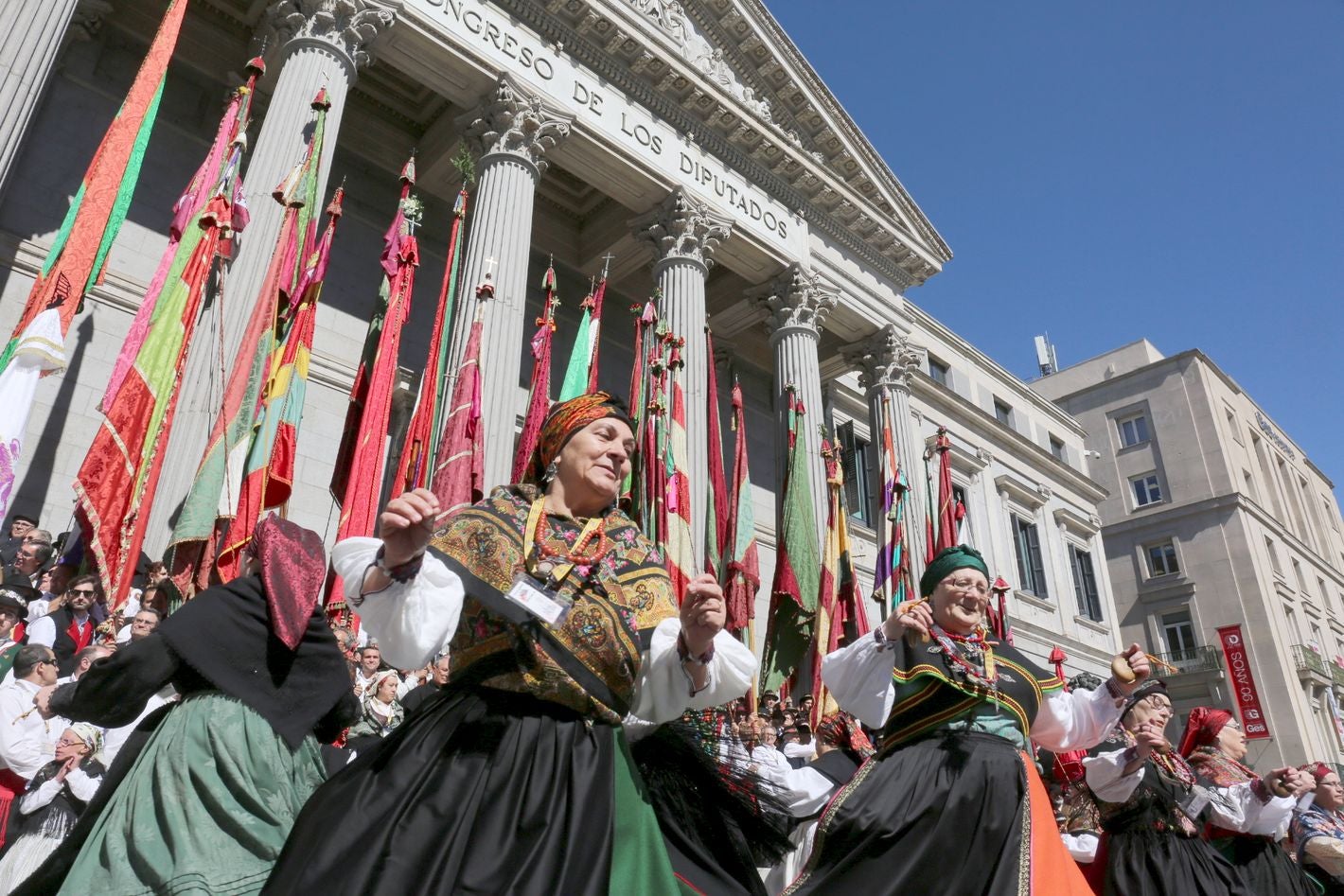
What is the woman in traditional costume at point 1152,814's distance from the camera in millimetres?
4004

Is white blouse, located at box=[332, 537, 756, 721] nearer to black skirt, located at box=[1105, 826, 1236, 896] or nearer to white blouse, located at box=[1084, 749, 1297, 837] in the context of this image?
black skirt, located at box=[1105, 826, 1236, 896]

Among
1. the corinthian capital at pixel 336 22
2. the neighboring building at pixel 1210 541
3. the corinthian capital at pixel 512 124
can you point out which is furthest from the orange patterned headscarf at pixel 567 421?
the neighboring building at pixel 1210 541

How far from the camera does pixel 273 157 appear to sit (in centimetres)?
967

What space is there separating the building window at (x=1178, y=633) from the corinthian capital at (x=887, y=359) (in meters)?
21.9

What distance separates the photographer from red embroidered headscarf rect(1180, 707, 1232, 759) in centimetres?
536

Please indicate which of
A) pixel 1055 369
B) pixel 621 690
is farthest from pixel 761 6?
pixel 1055 369

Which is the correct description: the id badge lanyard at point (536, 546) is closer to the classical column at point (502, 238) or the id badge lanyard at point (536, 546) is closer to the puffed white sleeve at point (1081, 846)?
the puffed white sleeve at point (1081, 846)

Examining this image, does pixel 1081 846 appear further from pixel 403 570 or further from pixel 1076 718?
pixel 403 570

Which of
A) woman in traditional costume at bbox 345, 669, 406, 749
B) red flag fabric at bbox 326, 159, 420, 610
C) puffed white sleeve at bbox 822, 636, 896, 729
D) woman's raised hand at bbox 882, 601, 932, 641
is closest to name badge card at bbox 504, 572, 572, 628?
woman's raised hand at bbox 882, 601, 932, 641

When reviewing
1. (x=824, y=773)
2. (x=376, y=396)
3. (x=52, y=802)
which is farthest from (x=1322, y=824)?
(x=376, y=396)

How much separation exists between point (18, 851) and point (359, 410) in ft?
19.4

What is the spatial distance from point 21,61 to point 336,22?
3.51m

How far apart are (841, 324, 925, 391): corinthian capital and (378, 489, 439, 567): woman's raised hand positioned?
55.8 feet

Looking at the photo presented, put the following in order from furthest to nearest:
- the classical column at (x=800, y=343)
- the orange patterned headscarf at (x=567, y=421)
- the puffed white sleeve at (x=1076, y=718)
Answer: the classical column at (x=800, y=343) → the puffed white sleeve at (x=1076, y=718) → the orange patterned headscarf at (x=567, y=421)
